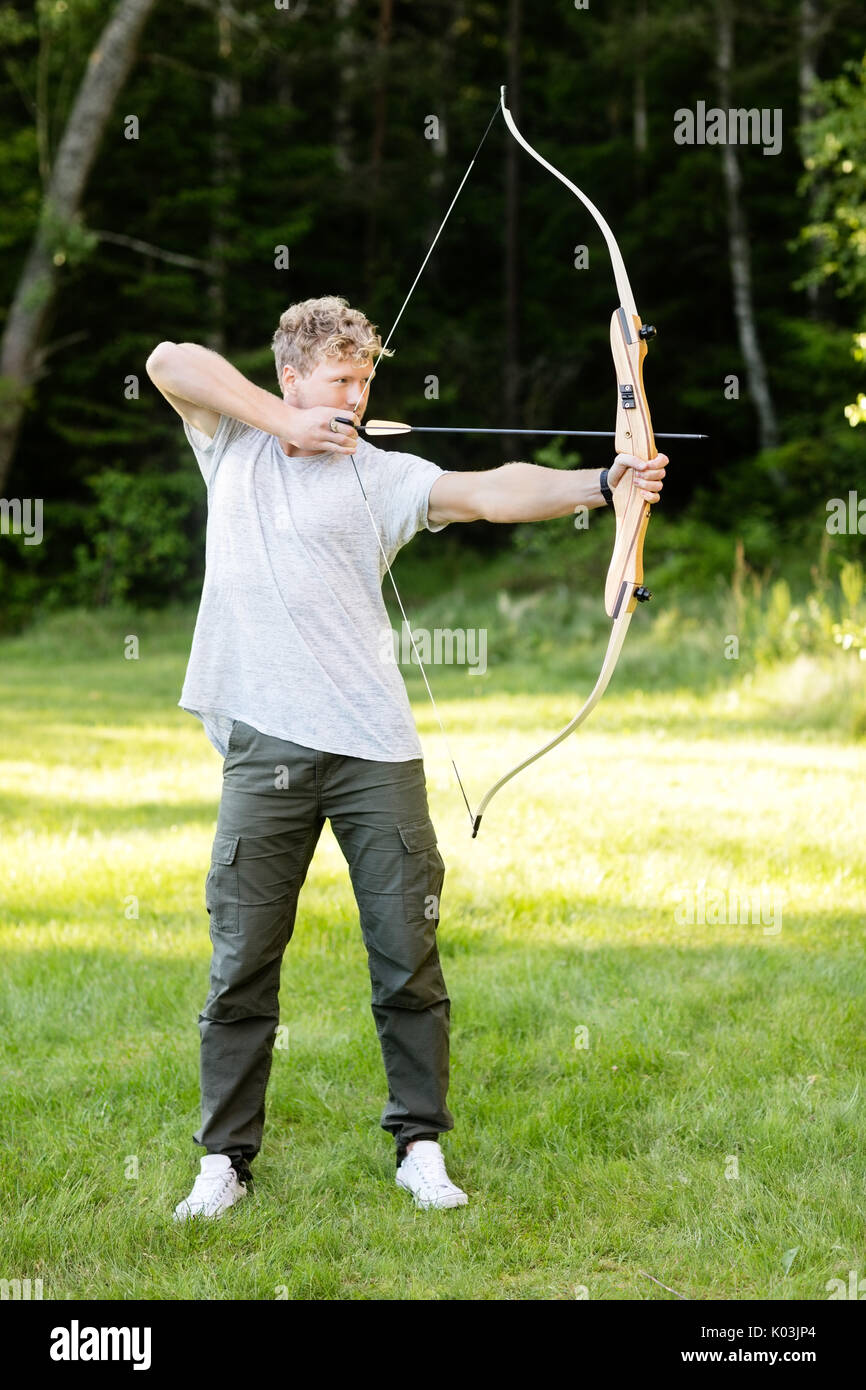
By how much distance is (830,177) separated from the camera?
16.4 m

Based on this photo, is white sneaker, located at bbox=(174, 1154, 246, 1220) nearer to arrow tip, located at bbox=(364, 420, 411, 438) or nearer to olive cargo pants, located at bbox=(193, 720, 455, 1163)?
olive cargo pants, located at bbox=(193, 720, 455, 1163)

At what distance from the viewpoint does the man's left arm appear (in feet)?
8.47

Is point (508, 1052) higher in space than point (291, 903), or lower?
lower

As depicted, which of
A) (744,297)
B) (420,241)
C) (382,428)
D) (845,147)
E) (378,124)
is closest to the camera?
(382,428)

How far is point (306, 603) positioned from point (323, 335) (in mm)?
519

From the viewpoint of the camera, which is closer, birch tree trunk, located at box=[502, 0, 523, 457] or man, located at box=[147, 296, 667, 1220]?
man, located at box=[147, 296, 667, 1220]

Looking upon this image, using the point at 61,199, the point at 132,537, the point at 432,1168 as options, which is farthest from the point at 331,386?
the point at 132,537

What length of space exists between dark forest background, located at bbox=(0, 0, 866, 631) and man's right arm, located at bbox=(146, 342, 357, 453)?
12167mm

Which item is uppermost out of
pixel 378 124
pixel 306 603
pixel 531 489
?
pixel 378 124

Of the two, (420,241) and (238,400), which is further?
(420,241)

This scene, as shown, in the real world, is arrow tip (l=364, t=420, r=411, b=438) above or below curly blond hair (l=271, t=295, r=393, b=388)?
below

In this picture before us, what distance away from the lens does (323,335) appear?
8.79 ft

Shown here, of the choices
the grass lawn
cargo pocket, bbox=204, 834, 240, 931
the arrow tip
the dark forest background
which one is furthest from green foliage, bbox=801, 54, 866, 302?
cargo pocket, bbox=204, 834, 240, 931

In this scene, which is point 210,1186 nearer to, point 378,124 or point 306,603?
point 306,603
